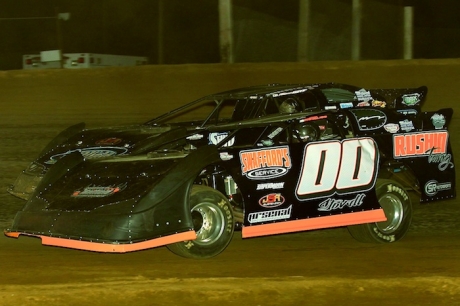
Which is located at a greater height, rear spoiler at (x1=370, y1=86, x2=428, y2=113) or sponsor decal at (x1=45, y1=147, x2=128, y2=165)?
rear spoiler at (x1=370, y1=86, x2=428, y2=113)

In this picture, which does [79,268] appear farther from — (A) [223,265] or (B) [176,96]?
(B) [176,96]

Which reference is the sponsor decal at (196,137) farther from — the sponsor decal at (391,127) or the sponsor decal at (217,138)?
the sponsor decal at (391,127)

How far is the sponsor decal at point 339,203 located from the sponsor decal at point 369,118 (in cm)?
74

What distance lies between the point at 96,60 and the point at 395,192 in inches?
283

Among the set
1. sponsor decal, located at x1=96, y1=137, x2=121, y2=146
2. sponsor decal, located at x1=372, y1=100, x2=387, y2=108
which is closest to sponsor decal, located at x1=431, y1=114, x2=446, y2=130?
sponsor decal, located at x1=372, y1=100, x2=387, y2=108

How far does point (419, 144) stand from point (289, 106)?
1479mm

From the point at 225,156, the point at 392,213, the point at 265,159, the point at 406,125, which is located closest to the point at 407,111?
the point at 406,125

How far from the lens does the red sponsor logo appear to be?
6734 mm

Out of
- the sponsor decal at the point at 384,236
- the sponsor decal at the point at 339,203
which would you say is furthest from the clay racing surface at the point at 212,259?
the sponsor decal at the point at 339,203

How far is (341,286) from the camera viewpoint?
5.70m

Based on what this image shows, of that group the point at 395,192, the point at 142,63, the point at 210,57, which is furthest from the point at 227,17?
the point at 395,192

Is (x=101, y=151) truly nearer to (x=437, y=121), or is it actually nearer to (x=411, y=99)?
(x=411, y=99)

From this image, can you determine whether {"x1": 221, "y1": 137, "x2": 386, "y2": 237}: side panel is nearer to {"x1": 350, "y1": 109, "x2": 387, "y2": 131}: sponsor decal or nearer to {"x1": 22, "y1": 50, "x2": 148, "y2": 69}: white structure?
{"x1": 350, "y1": 109, "x2": 387, "y2": 131}: sponsor decal

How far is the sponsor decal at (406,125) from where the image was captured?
7855 millimetres
